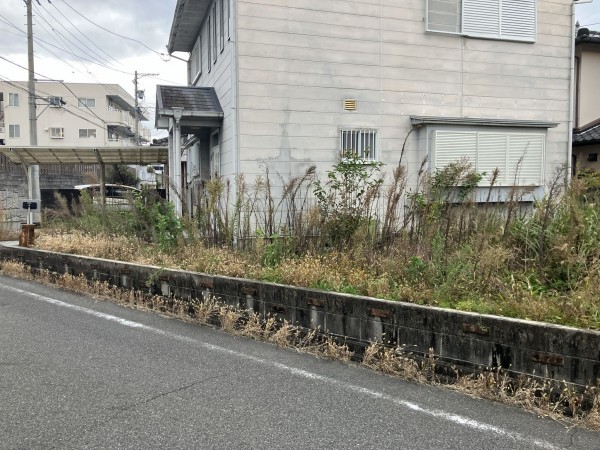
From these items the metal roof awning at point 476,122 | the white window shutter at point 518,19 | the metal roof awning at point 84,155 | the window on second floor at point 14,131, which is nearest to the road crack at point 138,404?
the metal roof awning at point 476,122

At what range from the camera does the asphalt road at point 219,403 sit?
3.26m

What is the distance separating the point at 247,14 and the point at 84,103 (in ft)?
153

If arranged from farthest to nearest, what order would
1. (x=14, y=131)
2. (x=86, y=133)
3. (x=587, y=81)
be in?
1. (x=86, y=133)
2. (x=14, y=131)
3. (x=587, y=81)

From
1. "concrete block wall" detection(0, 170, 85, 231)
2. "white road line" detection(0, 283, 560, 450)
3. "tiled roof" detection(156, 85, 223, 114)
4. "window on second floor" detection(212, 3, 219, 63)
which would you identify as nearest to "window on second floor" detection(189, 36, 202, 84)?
"window on second floor" detection(212, 3, 219, 63)

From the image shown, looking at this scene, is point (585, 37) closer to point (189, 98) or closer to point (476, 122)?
point (476, 122)

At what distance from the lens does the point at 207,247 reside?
7957mm

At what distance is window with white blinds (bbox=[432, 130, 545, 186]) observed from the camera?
1062cm

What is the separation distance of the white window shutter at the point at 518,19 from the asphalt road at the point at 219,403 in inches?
385

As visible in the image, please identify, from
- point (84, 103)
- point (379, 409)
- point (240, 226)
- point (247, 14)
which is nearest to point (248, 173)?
point (240, 226)

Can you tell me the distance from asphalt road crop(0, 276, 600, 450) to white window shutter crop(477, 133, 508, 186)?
7678 millimetres

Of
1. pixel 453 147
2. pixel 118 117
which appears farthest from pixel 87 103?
pixel 453 147

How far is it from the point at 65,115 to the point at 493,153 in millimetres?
49278

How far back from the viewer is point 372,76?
1054 cm

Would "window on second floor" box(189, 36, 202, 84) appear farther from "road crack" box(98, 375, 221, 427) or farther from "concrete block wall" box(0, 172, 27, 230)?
Answer: "road crack" box(98, 375, 221, 427)
